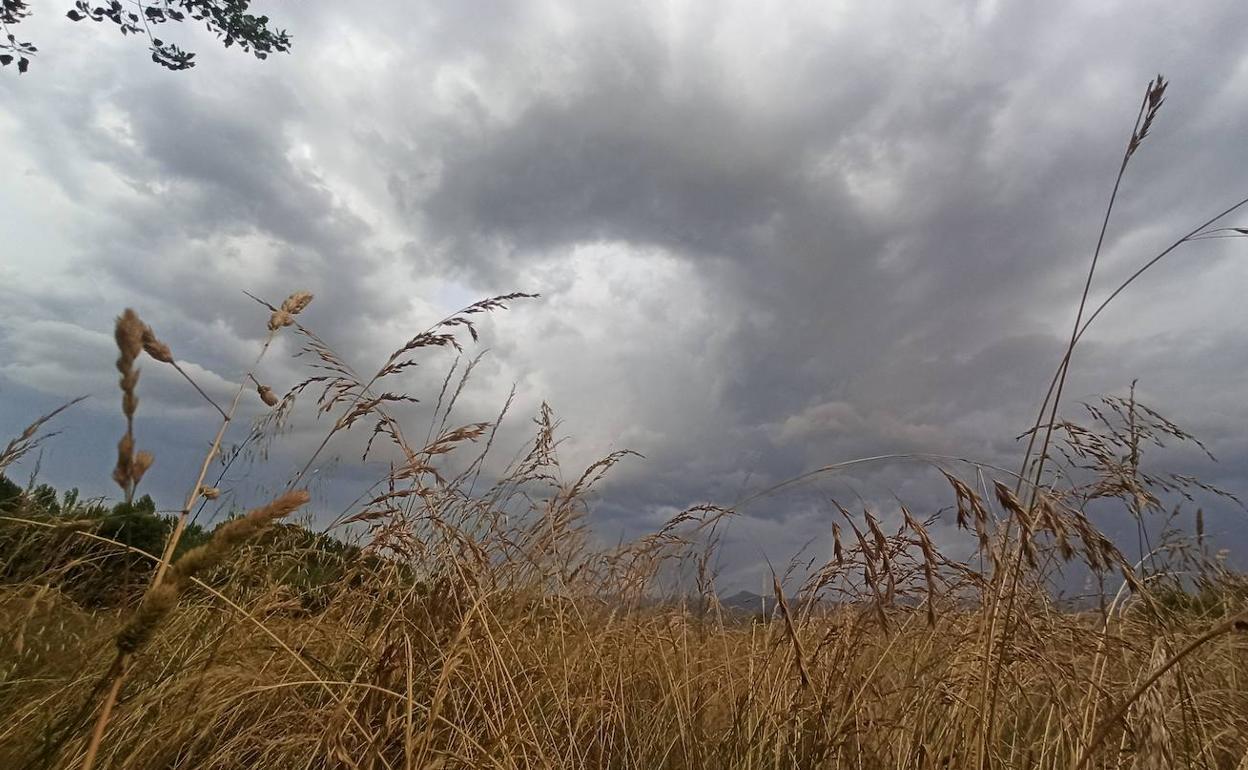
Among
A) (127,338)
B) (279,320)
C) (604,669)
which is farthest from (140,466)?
(604,669)

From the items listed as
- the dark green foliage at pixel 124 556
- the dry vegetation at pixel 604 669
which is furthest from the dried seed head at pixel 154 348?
the dark green foliage at pixel 124 556

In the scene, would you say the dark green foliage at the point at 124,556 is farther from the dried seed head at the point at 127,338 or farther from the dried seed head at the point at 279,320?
the dried seed head at the point at 127,338

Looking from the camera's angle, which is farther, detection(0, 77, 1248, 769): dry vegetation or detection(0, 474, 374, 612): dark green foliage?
detection(0, 474, 374, 612): dark green foliage

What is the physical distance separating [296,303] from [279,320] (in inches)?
1.7

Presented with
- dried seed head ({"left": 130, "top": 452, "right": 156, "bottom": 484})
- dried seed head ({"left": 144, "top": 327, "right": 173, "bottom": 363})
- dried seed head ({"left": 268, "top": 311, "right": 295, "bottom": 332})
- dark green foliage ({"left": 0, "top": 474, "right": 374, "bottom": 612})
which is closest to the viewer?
dried seed head ({"left": 130, "top": 452, "right": 156, "bottom": 484})

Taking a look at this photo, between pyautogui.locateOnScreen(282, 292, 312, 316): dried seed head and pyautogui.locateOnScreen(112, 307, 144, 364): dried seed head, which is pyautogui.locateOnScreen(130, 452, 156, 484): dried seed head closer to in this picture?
pyautogui.locateOnScreen(112, 307, 144, 364): dried seed head

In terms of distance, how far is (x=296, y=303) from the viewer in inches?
45.1

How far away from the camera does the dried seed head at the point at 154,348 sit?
3.01 feet

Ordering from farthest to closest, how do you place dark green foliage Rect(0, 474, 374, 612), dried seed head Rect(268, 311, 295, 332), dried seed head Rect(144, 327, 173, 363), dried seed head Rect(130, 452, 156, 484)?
dark green foliage Rect(0, 474, 374, 612) < dried seed head Rect(268, 311, 295, 332) < dried seed head Rect(144, 327, 173, 363) < dried seed head Rect(130, 452, 156, 484)

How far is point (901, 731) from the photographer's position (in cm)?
198

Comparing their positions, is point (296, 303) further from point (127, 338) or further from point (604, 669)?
point (604, 669)

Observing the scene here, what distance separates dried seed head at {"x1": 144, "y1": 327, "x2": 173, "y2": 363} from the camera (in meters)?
0.92

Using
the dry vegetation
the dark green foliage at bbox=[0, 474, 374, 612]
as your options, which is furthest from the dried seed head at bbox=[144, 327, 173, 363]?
the dark green foliage at bbox=[0, 474, 374, 612]

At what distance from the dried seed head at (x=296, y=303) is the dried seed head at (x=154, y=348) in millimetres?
223
